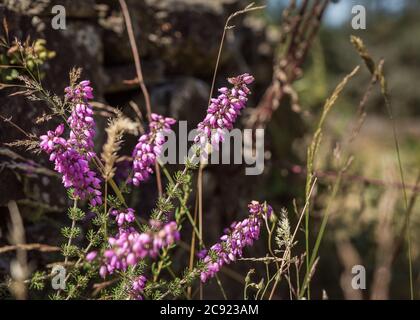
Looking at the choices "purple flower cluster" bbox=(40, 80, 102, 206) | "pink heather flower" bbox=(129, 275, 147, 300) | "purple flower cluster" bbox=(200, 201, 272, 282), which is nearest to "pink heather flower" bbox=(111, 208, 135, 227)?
"purple flower cluster" bbox=(40, 80, 102, 206)

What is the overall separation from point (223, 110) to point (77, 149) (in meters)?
0.48

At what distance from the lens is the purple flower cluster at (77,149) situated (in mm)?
1725

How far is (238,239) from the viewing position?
188 centimetres

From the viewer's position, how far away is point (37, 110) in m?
2.41

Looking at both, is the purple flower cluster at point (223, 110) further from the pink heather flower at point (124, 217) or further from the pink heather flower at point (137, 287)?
the pink heather flower at point (137, 287)

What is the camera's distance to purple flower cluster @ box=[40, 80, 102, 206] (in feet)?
5.66

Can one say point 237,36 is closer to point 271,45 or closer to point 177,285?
point 271,45

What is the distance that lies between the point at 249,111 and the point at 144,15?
1.00 metres

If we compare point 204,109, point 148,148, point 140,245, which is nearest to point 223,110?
point 148,148

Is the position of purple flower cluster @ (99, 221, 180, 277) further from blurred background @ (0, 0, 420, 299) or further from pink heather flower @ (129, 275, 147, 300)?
blurred background @ (0, 0, 420, 299)

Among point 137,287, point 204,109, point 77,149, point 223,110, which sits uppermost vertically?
point 204,109

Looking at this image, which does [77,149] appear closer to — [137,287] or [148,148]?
[148,148]

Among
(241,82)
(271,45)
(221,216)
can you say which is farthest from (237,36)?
(241,82)

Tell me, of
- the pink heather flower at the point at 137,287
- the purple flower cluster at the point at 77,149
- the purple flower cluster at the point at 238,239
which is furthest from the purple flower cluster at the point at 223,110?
the pink heather flower at the point at 137,287
